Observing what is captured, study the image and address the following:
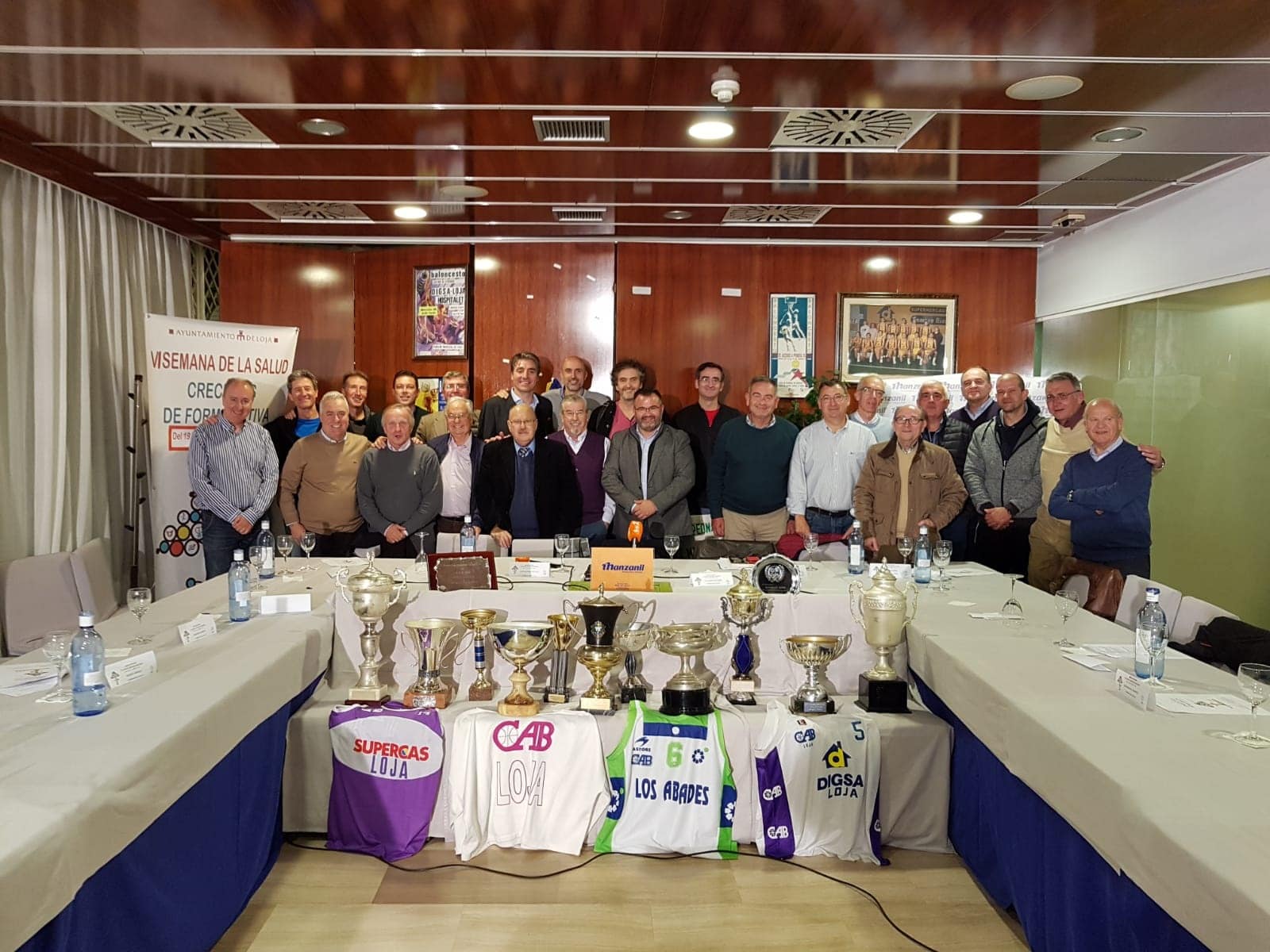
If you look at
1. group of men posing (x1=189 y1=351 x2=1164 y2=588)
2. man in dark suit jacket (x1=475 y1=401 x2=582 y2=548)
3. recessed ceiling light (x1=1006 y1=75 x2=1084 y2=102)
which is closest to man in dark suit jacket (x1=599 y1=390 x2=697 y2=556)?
group of men posing (x1=189 y1=351 x2=1164 y2=588)

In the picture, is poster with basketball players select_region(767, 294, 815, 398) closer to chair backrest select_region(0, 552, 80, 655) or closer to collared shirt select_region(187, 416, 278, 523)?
collared shirt select_region(187, 416, 278, 523)

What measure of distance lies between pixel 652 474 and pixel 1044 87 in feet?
8.42

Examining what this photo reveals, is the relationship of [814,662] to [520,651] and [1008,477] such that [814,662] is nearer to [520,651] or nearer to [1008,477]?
[520,651]

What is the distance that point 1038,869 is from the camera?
93.7 inches

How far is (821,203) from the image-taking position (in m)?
5.66

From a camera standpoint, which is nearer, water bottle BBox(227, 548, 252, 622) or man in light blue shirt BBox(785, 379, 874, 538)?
water bottle BBox(227, 548, 252, 622)

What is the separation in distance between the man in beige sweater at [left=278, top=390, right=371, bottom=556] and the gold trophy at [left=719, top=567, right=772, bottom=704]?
2.69m

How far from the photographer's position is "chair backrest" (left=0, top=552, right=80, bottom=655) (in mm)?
4406

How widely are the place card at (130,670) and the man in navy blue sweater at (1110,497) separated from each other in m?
3.88

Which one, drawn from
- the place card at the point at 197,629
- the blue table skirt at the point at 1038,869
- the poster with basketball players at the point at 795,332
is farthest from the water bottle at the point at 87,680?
the poster with basketball players at the point at 795,332

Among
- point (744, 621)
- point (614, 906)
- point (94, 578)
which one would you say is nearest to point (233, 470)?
point (94, 578)

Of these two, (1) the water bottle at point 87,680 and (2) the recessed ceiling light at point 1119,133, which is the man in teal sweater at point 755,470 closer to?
(2) the recessed ceiling light at point 1119,133

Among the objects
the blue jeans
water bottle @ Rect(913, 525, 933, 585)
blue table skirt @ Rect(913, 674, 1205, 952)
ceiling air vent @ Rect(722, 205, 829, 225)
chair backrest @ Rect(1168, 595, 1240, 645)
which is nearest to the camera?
blue table skirt @ Rect(913, 674, 1205, 952)

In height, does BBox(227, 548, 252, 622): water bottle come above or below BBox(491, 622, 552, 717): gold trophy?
above
